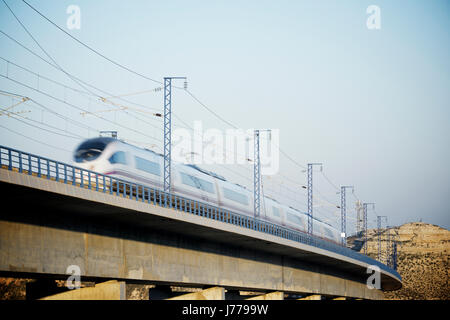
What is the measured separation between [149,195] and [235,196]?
67.3 feet

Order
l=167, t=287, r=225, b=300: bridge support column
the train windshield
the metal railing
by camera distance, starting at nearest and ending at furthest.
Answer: the metal railing → the train windshield → l=167, t=287, r=225, b=300: bridge support column

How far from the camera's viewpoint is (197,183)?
47.8 m

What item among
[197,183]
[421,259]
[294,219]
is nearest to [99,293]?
[197,183]

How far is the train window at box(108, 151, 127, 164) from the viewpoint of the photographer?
3872cm

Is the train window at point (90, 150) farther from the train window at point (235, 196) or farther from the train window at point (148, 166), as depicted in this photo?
the train window at point (235, 196)

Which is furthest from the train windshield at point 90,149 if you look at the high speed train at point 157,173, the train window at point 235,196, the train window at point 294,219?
the train window at point 294,219

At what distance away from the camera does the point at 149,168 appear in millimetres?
41625

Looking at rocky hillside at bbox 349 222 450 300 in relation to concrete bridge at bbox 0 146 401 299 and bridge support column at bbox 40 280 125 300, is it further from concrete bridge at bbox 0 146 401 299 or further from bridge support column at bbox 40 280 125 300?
bridge support column at bbox 40 280 125 300

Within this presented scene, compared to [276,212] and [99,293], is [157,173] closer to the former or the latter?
[99,293]

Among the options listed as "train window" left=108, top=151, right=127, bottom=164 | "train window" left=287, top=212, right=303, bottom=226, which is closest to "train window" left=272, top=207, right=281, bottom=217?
"train window" left=287, top=212, right=303, bottom=226

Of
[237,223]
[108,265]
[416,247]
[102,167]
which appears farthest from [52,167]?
[416,247]

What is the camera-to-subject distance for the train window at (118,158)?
38.7 m

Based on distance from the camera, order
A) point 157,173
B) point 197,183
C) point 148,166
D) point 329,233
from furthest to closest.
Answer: point 329,233, point 197,183, point 157,173, point 148,166
